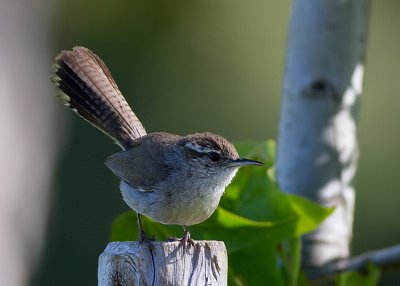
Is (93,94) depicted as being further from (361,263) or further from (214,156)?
(361,263)

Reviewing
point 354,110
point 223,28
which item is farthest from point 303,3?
point 223,28

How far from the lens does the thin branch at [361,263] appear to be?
5.08 metres

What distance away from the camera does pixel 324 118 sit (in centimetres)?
535

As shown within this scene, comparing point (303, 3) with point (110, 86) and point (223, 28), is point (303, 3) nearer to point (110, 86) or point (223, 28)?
point (110, 86)

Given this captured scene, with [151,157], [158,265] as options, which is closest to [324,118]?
[151,157]

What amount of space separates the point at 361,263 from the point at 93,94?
69.6 inches

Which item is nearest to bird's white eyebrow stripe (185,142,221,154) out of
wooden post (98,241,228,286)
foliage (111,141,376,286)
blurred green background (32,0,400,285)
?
foliage (111,141,376,286)

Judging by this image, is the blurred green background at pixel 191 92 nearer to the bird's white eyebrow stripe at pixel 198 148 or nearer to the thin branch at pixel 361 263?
the thin branch at pixel 361 263

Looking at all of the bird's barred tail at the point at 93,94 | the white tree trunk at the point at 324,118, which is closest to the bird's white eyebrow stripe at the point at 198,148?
the bird's barred tail at the point at 93,94

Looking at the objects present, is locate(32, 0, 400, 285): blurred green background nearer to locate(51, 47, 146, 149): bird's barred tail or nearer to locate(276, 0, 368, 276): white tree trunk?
locate(276, 0, 368, 276): white tree trunk

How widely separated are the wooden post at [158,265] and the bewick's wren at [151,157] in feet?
2.30

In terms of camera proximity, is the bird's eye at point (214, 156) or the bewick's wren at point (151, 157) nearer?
the bewick's wren at point (151, 157)

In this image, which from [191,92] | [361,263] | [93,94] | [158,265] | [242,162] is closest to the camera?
[158,265]

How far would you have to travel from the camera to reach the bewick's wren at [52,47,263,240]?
14.5 feet
